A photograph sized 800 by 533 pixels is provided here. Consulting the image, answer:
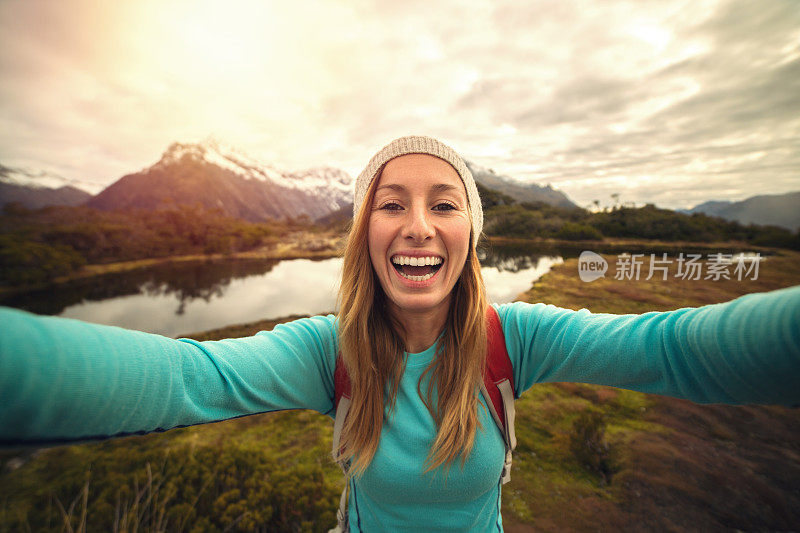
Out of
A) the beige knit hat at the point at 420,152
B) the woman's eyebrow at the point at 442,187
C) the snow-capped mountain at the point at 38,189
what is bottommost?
→ the woman's eyebrow at the point at 442,187

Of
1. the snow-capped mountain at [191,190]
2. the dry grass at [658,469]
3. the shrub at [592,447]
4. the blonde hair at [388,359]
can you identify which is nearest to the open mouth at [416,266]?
the blonde hair at [388,359]

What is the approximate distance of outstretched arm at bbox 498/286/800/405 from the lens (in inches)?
39.9

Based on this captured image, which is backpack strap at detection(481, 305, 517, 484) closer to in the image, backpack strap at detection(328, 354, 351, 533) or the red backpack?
the red backpack

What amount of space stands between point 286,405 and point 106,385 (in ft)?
2.71

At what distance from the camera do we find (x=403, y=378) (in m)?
1.72

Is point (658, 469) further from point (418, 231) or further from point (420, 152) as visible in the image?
point (420, 152)

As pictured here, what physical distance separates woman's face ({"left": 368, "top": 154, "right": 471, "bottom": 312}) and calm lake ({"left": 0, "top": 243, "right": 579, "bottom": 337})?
58.6 ft

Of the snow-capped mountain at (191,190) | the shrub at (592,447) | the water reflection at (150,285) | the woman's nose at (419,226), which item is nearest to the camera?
the woman's nose at (419,226)

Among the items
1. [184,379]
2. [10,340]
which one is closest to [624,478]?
[184,379]

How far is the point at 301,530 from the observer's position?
3693 millimetres

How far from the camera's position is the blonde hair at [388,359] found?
5.11ft

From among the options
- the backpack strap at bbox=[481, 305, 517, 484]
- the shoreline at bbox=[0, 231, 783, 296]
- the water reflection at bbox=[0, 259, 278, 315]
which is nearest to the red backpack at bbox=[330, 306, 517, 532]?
the backpack strap at bbox=[481, 305, 517, 484]

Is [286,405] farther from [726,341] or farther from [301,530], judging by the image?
[301,530]

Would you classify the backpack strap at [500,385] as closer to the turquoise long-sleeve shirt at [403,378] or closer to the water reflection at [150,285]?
the turquoise long-sleeve shirt at [403,378]
